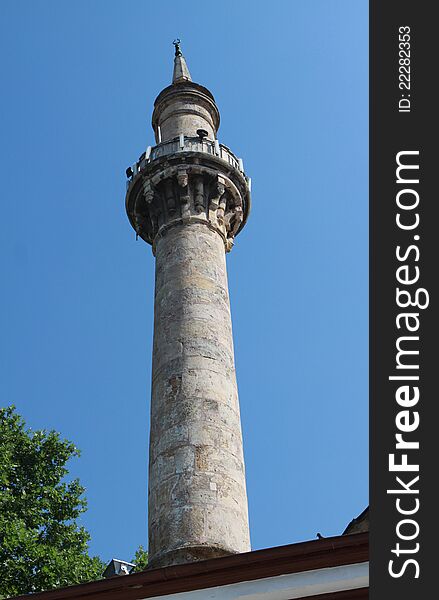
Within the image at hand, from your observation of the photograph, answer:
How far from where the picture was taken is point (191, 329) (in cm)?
1388

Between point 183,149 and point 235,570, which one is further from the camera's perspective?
point 183,149

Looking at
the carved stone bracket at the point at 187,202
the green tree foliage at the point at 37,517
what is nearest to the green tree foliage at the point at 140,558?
the green tree foliage at the point at 37,517

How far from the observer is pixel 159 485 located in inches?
483

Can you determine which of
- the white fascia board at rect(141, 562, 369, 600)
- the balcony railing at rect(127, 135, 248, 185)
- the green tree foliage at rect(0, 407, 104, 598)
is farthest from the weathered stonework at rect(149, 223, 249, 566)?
the green tree foliage at rect(0, 407, 104, 598)

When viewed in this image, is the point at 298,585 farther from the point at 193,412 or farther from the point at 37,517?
the point at 37,517

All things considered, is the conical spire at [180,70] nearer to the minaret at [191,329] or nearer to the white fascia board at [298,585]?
the minaret at [191,329]

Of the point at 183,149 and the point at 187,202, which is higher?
the point at 183,149

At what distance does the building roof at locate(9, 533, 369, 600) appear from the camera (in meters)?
7.68

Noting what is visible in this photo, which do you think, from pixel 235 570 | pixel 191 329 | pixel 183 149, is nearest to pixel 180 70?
pixel 183 149

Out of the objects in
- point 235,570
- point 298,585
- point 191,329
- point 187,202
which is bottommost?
point 298,585

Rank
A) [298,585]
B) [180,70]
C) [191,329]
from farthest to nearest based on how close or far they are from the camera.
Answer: [180,70], [191,329], [298,585]

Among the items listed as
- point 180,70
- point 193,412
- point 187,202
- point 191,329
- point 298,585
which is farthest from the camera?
point 180,70

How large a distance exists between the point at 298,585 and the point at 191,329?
6523 mm

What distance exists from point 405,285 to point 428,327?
34 cm
